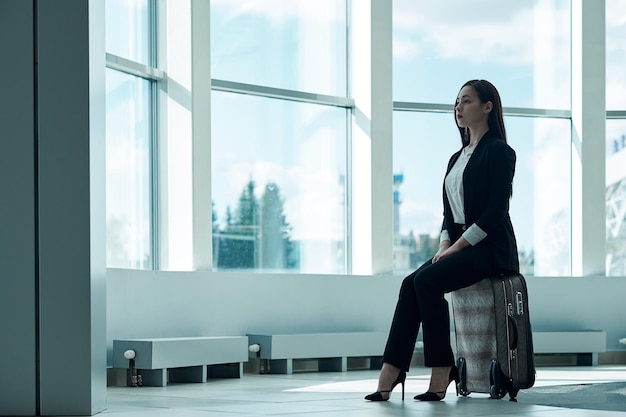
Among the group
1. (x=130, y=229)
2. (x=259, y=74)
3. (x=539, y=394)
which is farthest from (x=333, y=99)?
(x=539, y=394)

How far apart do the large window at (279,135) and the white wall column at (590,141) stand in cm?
212

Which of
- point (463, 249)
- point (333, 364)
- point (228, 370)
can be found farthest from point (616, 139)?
→ point (463, 249)

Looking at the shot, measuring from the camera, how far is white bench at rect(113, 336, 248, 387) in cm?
522

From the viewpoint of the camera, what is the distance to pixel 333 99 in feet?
25.6

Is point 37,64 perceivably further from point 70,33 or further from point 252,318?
point 252,318

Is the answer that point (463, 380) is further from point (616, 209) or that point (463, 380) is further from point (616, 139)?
point (616, 139)

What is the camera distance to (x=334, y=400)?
3904mm

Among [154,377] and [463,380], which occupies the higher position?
[463,380]

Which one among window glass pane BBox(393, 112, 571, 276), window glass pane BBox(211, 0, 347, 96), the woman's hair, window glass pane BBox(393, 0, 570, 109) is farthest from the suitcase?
window glass pane BBox(393, 0, 570, 109)

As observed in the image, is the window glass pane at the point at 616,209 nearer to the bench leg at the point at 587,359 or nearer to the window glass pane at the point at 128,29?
the bench leg at the point at 587,359

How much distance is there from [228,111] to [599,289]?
347cm

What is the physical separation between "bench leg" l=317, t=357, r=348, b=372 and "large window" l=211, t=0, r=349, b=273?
872 mm

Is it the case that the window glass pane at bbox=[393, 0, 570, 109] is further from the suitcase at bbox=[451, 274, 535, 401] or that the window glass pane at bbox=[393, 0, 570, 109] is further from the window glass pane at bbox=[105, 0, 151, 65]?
the suitcase at bbox=[451, 274, 535, 401]

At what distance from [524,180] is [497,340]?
16.6ft
